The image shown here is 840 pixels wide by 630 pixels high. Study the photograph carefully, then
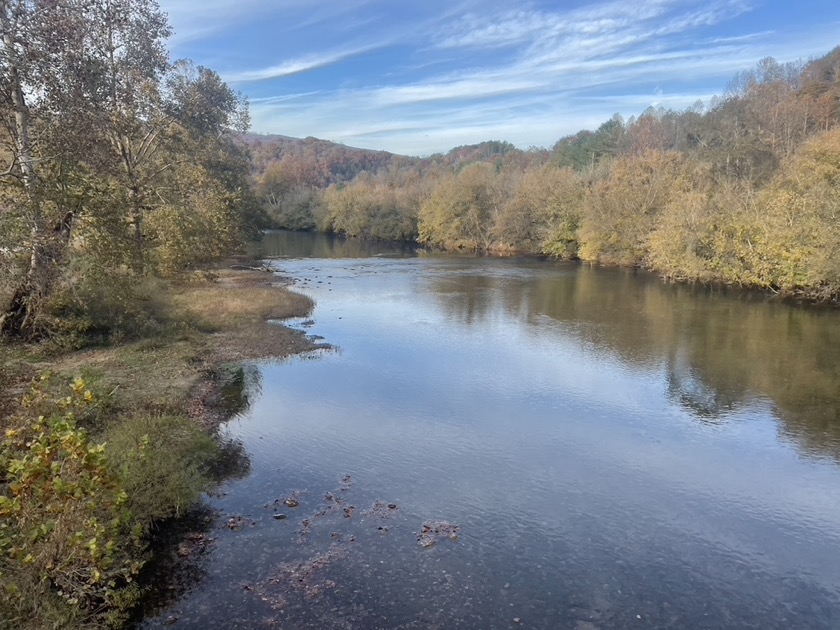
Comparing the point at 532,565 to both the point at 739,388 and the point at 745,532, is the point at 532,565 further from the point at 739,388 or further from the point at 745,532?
the point at 739,388

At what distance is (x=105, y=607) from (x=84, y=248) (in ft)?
44.5

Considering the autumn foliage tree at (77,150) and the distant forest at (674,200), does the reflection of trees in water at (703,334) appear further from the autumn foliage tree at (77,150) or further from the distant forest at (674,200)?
the autumn foliage tree at (77,150)

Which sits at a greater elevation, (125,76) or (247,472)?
(125,76)

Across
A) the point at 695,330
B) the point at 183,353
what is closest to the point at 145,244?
the point at 183,353

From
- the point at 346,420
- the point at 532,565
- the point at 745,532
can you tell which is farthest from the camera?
the point at 346,420

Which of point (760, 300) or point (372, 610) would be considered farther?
point (760, 300)

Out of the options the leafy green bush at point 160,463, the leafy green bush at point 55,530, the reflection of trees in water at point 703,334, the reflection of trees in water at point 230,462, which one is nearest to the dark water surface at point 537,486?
the reflection of trees in water at point 703,334

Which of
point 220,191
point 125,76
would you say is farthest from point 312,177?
point 125,76

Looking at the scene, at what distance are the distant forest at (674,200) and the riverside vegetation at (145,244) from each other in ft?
0.70

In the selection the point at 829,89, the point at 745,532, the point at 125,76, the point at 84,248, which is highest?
the point at 829,89

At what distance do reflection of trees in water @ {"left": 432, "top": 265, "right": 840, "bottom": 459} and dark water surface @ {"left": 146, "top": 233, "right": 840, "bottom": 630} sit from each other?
150 millimetres

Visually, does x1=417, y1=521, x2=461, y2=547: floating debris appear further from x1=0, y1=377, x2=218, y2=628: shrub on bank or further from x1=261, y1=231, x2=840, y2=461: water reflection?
x1=261, y1=231, x2=840, y2=461: water reflection

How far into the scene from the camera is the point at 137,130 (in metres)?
27.0

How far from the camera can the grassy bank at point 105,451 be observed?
6922 mm
